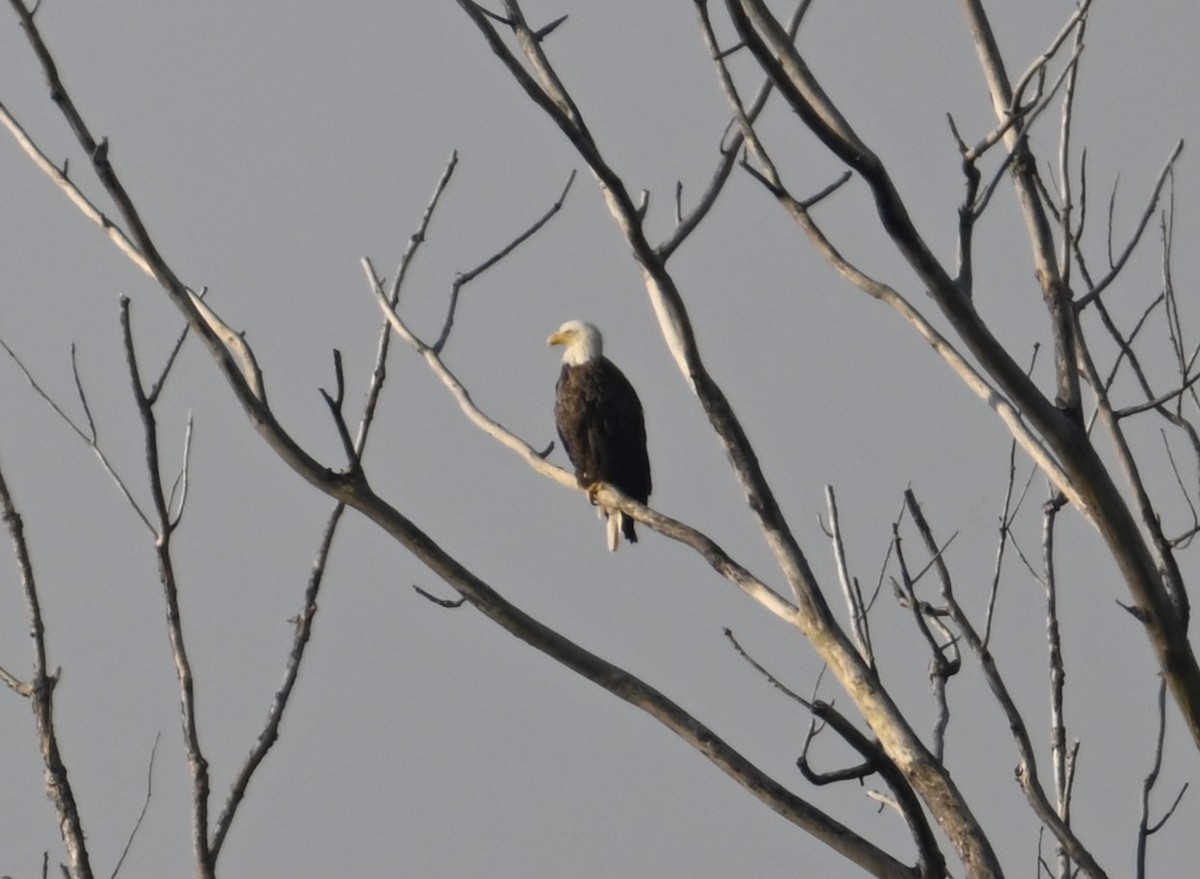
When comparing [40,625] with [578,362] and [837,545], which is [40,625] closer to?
[837,545]

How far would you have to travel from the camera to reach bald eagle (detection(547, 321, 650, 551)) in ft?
23.6

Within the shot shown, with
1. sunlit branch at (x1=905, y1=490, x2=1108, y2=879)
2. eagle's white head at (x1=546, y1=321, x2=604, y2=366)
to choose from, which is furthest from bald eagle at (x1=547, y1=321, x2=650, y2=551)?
sunlit branch at (x1=905, y1=490, x2=1108, y2=879)

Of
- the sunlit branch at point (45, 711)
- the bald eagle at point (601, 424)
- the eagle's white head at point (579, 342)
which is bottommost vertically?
the sunlit branch at point (45, 711)

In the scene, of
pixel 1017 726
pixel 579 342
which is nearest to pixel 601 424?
pixel 579 342

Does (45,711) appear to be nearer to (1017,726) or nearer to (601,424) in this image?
(1017,726)

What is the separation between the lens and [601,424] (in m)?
7.27

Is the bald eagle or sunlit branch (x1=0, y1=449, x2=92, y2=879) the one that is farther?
the bald eagle

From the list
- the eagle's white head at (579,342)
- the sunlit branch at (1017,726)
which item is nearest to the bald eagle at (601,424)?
the eagle's white head at (579,342)

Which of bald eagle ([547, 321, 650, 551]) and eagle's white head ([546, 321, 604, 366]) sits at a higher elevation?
eagle's white head ([546, 321, 604, 366])

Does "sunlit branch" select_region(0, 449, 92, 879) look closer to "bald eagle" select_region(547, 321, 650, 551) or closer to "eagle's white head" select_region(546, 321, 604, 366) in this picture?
"bald eagle" select_region(547, 321, 650, 551)

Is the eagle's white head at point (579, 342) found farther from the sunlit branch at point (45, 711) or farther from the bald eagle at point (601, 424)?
the sunlit branch at point (45, 711)

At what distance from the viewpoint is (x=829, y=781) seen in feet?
8.93

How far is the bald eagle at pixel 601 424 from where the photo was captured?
720 cm

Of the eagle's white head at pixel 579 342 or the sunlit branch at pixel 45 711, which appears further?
the eagle's white head at pixel 579 342
